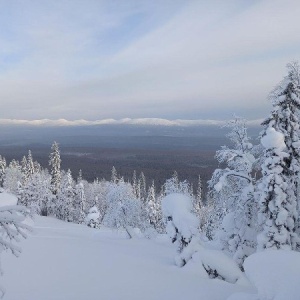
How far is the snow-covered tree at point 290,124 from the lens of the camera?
599 inches

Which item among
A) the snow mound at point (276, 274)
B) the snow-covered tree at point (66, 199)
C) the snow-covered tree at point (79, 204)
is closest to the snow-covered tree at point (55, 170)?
the snow-covered tree at point (66, 199)

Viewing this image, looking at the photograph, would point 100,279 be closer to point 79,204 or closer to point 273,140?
point 273,140

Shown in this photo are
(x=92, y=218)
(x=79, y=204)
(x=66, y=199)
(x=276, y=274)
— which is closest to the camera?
(x=276, y=274)

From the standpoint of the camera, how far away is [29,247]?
1730cm

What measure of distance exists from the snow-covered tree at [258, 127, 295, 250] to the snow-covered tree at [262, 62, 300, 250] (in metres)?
0.23

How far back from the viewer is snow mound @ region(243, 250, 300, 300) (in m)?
6.80

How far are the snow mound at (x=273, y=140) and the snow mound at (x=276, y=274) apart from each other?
7711mm

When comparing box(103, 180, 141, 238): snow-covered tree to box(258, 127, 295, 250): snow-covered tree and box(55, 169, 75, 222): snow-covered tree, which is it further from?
box(258, 127, 295, 250): snow-covered tree

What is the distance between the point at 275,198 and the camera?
14953 mm

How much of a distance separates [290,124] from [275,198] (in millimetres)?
3349

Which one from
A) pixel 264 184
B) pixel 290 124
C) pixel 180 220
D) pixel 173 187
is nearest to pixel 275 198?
pixel 264 184

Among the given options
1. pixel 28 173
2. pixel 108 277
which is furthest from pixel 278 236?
pixel 28 173

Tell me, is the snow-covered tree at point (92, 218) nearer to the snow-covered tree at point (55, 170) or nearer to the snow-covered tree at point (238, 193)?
the snow-covered tree at point (55, 170)

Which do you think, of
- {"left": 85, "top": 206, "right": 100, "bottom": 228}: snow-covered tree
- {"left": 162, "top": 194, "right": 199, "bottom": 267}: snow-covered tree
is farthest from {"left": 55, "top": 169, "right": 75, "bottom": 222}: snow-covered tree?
{"left": 162, "top": 194, "right": 199, "bottom": 267}: snow-covered tree
